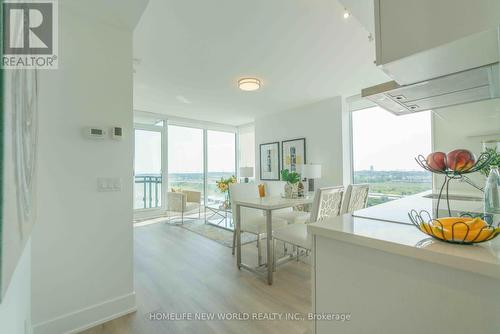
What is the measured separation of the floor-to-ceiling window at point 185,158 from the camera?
5746mm

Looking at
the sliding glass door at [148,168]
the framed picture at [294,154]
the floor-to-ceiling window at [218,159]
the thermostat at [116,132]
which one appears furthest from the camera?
the floor-to-ceiling window at [218,159]

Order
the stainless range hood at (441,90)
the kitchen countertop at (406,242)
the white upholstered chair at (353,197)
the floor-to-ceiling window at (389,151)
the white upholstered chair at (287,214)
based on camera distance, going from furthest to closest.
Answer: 1. the floor-to-ceiling window at (389,151)
2. the white upholstered chair at (287,214)
3. the white upholstered chair at (353,197)
4. the stainless range hood at (441,90)
5. the kitchen countertop at (406,242)

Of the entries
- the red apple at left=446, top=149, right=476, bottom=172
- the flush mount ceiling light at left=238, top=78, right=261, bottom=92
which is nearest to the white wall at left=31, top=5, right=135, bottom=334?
the flush mount ceiling light at left=238, top=78, right=261, bottom=92

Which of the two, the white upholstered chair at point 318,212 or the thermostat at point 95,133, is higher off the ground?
the thermostat at point 95,133

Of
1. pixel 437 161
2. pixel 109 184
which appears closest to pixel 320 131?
pixel 437 161

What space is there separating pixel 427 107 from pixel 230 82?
2690 millimetres

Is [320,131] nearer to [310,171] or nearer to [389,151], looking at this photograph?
[310,171]

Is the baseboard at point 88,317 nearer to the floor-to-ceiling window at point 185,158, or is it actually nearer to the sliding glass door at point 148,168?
the sliding glass door at point 148,168

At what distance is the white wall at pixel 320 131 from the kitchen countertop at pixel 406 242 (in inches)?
134

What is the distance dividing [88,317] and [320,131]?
4385 mm

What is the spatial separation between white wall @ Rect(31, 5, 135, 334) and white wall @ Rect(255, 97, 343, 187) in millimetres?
3626

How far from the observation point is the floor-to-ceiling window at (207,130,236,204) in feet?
21.3

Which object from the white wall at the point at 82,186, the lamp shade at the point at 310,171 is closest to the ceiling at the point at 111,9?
the white wall at the point at 82,186

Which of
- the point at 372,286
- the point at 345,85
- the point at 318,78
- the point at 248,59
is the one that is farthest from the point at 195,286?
the point at 345,85
